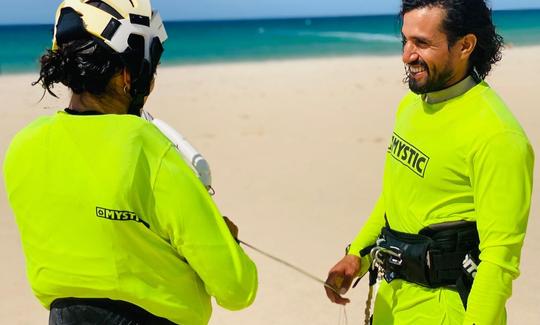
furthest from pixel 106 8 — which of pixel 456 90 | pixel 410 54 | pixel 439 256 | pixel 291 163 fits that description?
pixel 291 163

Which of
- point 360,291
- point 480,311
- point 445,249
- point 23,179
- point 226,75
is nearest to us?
point 23,179

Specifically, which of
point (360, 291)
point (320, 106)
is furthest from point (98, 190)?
point (320, 106)

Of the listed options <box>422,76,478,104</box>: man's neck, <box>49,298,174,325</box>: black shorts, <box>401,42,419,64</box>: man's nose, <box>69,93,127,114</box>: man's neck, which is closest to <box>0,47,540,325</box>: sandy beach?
<box>69,93,127,114</box>: man's neck

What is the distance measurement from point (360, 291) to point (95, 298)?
144 inches

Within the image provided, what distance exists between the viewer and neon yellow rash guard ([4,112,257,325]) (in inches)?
72.9

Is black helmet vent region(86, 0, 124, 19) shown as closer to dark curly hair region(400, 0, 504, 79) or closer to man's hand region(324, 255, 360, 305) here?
dark curly hair region(400, 0, 504, 79)

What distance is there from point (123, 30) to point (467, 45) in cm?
115

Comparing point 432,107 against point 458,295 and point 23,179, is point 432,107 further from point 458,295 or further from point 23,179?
point 23,179

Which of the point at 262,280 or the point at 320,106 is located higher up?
the point at 262,280

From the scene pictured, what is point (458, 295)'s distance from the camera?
2.47 meters

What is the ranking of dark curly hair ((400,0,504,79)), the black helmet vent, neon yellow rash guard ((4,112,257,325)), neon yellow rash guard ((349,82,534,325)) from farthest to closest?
dark curly hair ((400,0,504,79))
neon yellow rash guard ((349,82,534,325))
the black helmet vent
neon yellow rash guard ((4,112,257,325))

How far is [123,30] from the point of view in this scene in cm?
193

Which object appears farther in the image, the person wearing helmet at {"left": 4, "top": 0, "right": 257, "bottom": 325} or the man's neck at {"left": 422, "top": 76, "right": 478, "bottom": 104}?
the man's neck at {"left": 422, "top": 76, "right": 478, "bottom": 104}

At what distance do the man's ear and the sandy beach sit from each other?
130 cm
